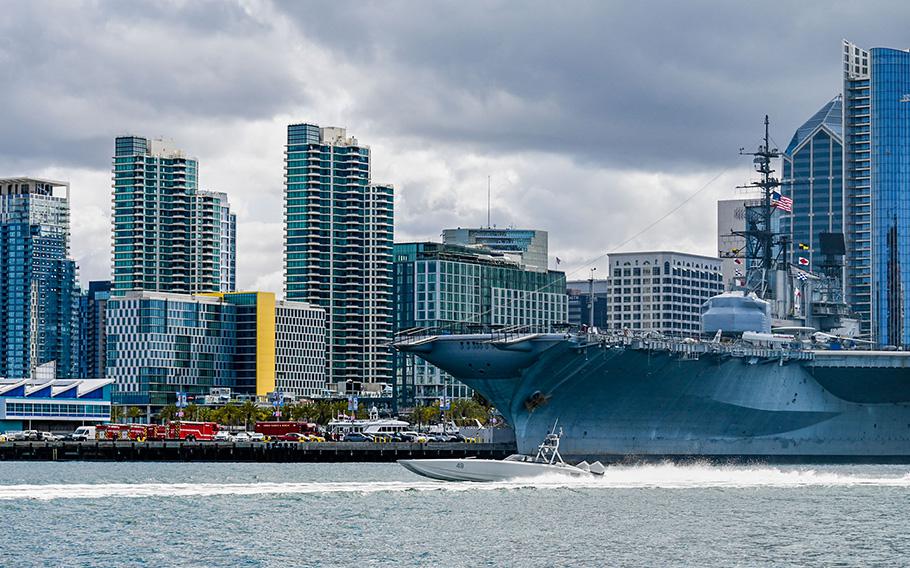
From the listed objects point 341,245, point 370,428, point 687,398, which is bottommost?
point 370,428

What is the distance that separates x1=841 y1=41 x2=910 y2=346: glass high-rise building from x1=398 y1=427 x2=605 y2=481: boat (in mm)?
112475

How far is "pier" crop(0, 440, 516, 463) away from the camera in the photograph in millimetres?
82250

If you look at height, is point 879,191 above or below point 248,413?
above

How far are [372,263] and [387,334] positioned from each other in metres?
8.30

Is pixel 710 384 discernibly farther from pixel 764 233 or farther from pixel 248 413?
pixel 248 413

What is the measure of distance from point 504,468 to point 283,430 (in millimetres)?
55574

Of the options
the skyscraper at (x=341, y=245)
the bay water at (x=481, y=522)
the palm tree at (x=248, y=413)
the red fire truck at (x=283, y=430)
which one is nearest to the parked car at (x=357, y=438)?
the red fire truck at (x=283, y=430)

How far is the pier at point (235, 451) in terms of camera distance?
8225 centimetres

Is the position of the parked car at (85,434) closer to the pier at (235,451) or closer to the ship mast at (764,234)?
the pier at (235,451)

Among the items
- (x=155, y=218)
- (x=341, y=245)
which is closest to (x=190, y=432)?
(x=341, y=245)

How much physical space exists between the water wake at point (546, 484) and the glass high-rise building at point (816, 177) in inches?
4463

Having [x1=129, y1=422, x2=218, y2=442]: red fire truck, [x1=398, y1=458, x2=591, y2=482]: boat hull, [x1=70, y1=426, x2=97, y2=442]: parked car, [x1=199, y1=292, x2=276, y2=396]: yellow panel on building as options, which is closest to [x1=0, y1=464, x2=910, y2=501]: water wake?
[x1=398, y1=458, x2=591, y2=482]: boat hull

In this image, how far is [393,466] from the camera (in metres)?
75.9

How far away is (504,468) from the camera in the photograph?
1929 inches
